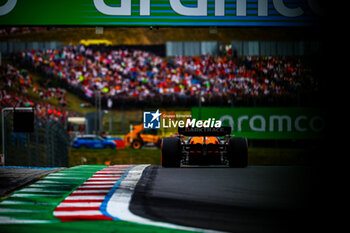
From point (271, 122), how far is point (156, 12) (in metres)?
14.8

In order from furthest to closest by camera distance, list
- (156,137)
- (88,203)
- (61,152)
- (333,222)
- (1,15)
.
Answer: (156,137) → (61,152) → (1,15) → (88,203) → (333,222)

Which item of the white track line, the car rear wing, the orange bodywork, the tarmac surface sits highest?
the car rear wing

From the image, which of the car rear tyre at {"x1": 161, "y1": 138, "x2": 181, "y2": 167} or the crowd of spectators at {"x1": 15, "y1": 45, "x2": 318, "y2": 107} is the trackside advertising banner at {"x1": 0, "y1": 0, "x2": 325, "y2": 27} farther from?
the crowd of spectators at {"x1": 15, "y1": 45, "x2": 318, "y2": 107}

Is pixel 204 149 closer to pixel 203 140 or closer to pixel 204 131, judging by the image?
pixel 203 140

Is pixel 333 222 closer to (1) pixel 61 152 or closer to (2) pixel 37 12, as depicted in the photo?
(2) pixel 37 12

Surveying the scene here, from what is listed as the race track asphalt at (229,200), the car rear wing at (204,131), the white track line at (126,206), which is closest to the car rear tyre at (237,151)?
the car rear wing at (204,131)

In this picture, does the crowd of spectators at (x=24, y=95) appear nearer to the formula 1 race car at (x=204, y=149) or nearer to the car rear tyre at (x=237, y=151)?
the formula 1 race car at (x=204, y=149)

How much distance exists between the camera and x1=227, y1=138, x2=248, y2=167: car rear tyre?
1152 cm

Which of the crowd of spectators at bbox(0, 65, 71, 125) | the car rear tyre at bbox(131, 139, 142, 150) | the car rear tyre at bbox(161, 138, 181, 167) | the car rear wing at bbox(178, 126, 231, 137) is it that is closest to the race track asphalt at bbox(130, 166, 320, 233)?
the car rear tyre at bbox(161, 138, 181, 167)

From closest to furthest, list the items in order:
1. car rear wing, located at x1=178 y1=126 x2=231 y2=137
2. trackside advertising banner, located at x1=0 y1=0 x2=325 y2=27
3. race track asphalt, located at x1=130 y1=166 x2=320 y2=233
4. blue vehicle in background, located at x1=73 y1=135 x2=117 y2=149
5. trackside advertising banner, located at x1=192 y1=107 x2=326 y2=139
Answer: race track asphalt, located at x1=130 y1=166 x2=320 y2=233
trackside advertising banner, located at x1=0 y1=0 x2=325 y2=27
car rear wing, located at x1=178 y1=126 x2=231 y2=137
trackside advertising banner, located at x1=192 y1=107 x2=326 y2=139
blue vehicle in background, located at x1=73 y1=135 x2=117 y2=149

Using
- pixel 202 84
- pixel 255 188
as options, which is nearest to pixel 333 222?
pixel 255 188

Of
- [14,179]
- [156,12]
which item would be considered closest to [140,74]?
[156,12]

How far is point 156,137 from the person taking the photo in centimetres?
2695

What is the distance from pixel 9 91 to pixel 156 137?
455 inches
